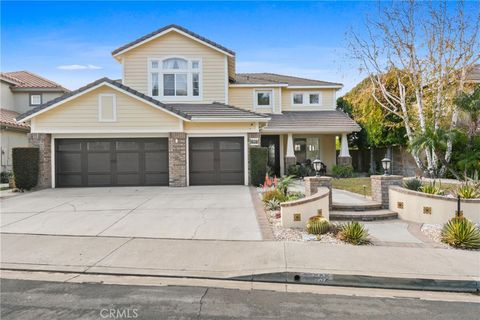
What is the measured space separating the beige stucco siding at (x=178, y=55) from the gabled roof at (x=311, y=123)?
12.3ft

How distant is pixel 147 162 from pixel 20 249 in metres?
8.67

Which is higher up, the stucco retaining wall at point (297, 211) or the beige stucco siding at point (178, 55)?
the beige stucco siding at point (178, 55)

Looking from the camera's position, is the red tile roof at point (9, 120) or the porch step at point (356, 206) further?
the red tile roof at point (9, 120)

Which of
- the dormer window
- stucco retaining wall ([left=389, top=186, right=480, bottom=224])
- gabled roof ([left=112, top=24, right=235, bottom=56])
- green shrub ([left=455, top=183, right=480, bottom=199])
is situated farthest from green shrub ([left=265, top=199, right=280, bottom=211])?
gabled roof ([left=112, top=24, right=235, bottom=56])

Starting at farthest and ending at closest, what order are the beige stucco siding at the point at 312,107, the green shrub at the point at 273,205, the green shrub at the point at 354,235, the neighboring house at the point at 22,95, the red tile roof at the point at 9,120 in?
the beige stucco siding at the point at 312,107, the neighboring house at the point at 22,95, the red tile roof at the point at 9,120, the green shrub at the point at 273,205, the green shrub at the point at 354,235

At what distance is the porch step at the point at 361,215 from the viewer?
8.58 metres

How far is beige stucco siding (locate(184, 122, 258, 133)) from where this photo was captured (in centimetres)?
1465

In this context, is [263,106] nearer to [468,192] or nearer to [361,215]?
[361,215]

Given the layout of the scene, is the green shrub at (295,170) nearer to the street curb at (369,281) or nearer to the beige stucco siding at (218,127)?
the beige stucco siding at (218,127)

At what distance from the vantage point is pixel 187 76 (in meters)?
16.7

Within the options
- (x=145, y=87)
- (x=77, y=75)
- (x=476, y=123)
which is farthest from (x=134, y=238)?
(x=77, y=75)

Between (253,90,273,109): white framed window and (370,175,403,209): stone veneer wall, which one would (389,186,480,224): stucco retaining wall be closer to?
(370,175,403,209): stone veneer wall

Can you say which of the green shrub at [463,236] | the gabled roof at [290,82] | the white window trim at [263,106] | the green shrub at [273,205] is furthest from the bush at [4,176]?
the green shrub at [463,236]

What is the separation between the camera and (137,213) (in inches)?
359
